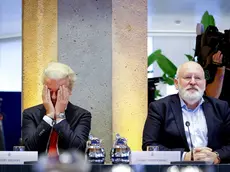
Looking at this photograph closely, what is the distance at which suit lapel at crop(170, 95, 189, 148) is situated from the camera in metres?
2.82

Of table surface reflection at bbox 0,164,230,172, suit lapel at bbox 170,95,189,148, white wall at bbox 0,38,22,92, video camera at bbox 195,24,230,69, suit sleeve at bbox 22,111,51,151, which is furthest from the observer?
white wall at bbox 0,38,22,92

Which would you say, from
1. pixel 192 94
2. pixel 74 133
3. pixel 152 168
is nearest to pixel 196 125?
pixel 192 94

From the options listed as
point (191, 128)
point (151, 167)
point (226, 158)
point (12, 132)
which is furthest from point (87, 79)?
point (12, 132)

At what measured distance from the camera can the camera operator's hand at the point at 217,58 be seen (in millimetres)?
4200

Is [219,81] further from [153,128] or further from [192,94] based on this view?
[153,128]

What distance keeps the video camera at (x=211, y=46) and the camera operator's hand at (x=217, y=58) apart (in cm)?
3

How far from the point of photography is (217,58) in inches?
167

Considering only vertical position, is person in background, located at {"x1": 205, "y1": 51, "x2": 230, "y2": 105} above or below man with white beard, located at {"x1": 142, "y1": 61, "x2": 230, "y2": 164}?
above

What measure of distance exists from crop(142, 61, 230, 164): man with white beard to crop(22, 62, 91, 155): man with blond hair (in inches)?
15.4

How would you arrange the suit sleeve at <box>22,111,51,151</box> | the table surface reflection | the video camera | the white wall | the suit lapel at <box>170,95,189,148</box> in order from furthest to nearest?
the white wall, the video camera, the suit lapel at <box>170,95,189,148</box>, the suit sleeve at <box>22,111,51,151</box>, the table surface reflection

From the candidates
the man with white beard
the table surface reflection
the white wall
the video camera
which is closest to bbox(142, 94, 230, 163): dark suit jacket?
the man with white beard

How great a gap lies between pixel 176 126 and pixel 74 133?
23.1 inches

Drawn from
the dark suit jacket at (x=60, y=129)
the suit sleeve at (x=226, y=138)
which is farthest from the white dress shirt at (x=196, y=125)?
the dark suit jacket at (x=60, y=129)

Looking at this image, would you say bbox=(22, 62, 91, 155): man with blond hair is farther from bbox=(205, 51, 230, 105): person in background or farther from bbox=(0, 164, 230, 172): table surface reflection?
bbox=(205, 51, 230, 105): person in background
